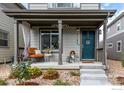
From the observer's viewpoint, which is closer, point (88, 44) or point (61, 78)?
point (61, 78)

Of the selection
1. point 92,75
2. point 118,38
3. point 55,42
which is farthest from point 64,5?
point 118,38

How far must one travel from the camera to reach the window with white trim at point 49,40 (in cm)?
1459

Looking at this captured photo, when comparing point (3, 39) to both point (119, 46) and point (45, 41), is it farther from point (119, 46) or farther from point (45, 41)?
point (119, 46)

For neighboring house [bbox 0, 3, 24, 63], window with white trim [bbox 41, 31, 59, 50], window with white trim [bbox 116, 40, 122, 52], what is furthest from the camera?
window with white trim [bbox 116, 40, 122, 52]

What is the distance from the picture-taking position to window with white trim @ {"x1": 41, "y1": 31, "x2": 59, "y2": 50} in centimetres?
1459

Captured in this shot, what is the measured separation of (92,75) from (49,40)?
587cm

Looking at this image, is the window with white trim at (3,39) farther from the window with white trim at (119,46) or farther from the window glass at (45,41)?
the window with white trim at (119,46)

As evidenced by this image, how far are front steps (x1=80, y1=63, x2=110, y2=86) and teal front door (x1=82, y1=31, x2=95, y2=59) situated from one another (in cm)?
396

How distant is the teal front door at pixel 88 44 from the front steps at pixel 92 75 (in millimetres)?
3964

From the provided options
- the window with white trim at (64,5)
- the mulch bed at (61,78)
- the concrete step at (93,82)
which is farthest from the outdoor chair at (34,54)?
the concrete step at (93,82)

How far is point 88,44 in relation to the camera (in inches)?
579

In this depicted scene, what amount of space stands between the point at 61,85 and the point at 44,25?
7.12m

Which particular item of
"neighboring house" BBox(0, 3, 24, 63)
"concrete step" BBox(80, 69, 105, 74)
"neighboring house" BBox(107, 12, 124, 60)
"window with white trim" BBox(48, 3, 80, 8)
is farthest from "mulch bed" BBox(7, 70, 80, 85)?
"neighboring house" BBox(107, 12, 124, 60)

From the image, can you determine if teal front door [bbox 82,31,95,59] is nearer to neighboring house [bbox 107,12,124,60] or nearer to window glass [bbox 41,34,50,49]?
window glass [bbox 41,34,50,49]
